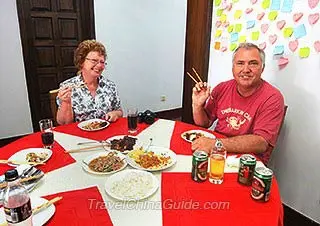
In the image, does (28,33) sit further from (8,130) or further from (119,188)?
(119,188)

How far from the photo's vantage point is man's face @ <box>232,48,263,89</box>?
1.64m

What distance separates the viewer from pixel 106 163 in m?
1.23

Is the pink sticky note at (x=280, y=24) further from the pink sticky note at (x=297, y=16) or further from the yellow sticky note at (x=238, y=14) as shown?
the yellow sticky note at (x=238, y=14)

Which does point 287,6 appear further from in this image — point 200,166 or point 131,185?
point 131,185

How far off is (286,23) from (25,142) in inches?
77.8

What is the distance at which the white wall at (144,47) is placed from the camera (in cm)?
376

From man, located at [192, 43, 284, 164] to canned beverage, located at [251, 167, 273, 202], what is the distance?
382 mm

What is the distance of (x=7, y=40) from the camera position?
317 centimetres

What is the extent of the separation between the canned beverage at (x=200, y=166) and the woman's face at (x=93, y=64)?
49.3 inches

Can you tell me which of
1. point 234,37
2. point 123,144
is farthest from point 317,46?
point 123,144

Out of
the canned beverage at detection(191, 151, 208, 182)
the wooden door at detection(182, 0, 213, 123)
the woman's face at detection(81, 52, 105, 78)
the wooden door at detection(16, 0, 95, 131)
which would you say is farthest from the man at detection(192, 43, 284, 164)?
the wooden door at detection(16, 0, 95, 131)

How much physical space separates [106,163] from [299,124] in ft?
4.90

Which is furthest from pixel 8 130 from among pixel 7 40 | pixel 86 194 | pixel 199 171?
pixel 199 171

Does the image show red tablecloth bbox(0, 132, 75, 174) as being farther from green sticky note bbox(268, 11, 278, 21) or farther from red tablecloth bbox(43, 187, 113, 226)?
green sticky note bbox(268, 11, 278, 21)
